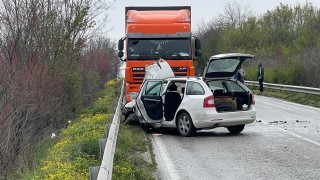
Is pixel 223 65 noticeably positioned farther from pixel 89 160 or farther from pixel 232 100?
pixel 89 160

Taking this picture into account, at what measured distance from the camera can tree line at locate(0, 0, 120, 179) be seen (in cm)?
1488

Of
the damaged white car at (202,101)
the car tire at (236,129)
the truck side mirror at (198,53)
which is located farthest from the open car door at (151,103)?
the truck side mirror at (198,53)

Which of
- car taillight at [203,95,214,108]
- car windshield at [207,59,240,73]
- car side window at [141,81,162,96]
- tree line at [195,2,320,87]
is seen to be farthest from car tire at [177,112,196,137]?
tree line at [195,2,320,87]

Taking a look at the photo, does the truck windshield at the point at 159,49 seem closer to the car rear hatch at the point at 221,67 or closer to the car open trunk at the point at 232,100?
the car rear hatch at the point at 221,67

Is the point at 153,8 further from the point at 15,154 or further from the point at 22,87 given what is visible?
the point at 15,154

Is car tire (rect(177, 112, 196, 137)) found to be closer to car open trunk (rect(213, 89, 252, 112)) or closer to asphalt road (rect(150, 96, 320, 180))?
asphalt road (rect(150, 96, 320, 180))

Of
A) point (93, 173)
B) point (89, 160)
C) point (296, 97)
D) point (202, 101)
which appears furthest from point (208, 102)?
point (296, 97)

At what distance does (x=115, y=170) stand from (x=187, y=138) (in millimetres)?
5691

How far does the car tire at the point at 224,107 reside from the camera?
50.4 ft

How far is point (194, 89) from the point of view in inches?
607

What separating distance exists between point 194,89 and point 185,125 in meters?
0.98

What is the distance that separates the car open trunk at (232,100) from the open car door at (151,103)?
1.56 meters

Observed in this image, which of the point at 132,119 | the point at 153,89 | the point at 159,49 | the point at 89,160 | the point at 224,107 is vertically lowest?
the point at 132,119

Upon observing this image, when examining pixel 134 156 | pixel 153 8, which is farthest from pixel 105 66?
pixel 134 156
